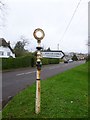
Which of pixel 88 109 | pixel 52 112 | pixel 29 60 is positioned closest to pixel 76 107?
pixel 88 109

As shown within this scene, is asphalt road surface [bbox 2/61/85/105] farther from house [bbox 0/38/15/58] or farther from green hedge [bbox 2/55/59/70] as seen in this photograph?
house [bbox 0/38/15/58]

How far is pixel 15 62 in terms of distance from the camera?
41.4 meters

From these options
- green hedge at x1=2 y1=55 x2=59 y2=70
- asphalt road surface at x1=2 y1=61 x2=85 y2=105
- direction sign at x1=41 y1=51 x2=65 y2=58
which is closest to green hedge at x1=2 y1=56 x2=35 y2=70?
green hedge at x1=2 y1=55 x2=59 y2=70

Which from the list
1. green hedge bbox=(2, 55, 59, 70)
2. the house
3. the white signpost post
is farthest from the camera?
the house

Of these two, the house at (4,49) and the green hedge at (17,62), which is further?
the house at (4,49)

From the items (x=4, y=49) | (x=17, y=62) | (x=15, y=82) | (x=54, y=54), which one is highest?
(x=4, y=49)

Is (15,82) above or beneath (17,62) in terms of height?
beneath

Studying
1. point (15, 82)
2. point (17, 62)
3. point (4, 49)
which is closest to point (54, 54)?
point (15, 82)

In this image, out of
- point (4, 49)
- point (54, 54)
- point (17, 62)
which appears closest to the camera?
point (54, 54)

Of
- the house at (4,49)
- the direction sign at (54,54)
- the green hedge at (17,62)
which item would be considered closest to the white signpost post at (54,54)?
the direction sign at (54,54)

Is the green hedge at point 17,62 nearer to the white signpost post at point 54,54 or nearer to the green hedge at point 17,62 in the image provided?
the green hedge at point 17,62

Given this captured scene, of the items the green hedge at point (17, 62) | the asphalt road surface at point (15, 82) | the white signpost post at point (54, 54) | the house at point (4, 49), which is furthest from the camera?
the house at point (4, 49)

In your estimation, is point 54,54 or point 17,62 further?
point 17,62

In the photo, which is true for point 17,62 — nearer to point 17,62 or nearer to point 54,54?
point 17,62
